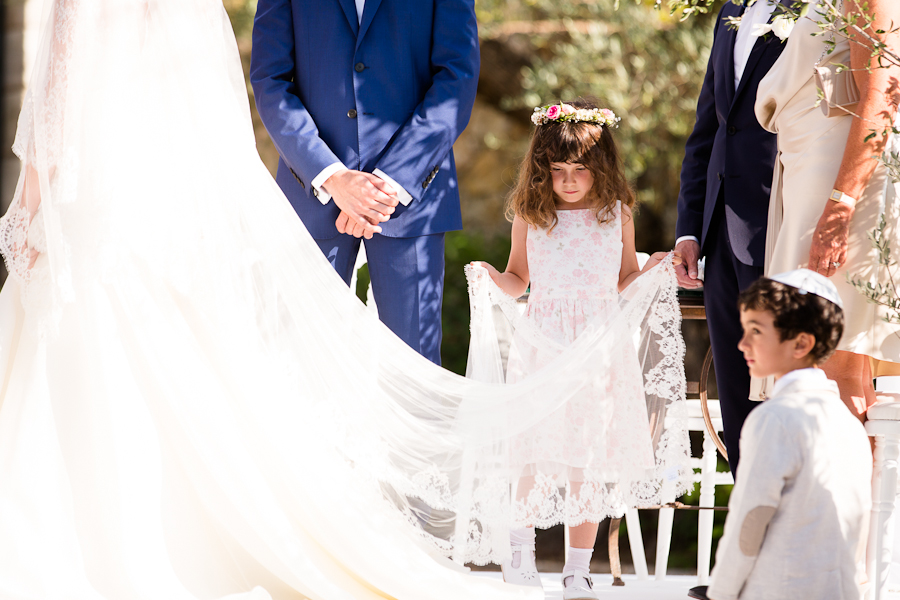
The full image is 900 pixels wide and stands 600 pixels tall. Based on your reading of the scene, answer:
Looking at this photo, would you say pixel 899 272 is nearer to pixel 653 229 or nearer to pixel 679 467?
pixel 679 467

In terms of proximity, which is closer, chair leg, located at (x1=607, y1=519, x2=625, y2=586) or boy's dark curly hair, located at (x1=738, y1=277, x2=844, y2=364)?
boy's dark curly hair, located at (x1=738, y1=277, x2=844, y2=364)

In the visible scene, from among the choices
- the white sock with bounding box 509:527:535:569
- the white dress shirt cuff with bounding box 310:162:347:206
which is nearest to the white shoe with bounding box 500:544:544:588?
the white sock with bounding box 509:527:535:569

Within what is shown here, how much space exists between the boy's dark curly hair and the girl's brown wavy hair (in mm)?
1124

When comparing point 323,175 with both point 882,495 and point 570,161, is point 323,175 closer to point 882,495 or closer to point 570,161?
point 570,161

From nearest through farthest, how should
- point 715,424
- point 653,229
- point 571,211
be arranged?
point 571,211
point 715,424
point 653,229

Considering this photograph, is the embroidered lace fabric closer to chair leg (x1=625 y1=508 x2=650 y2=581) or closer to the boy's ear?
chair leg (x1=625 y1=508 x2=650 y2=581)

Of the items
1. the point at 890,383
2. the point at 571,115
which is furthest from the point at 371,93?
the point at 890,383

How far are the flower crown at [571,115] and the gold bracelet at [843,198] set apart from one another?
0.86 meters

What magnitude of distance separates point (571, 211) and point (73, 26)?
159 cm

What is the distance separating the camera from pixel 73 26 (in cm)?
229

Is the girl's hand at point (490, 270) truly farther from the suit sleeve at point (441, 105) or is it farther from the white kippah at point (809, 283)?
the white kippah at point (809, 283)

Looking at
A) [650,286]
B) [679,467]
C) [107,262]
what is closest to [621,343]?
[650,286]

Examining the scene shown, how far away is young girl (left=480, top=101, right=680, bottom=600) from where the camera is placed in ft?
8.57

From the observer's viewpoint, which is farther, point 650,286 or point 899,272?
point 650,286
